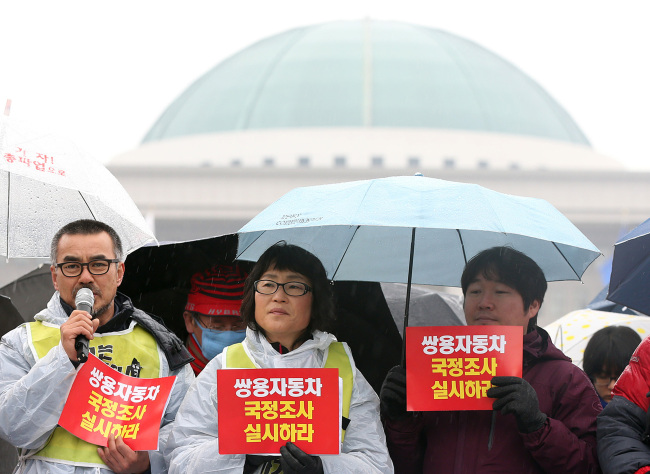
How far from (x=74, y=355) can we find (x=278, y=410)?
2.10 feet

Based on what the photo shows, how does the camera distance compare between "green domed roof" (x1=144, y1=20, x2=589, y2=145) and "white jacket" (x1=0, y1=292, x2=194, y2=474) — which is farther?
"green domed roof" (x1=144, y1=20, x2=589, y2=145)

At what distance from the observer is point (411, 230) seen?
388 centimetres

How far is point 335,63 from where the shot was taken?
5178cm

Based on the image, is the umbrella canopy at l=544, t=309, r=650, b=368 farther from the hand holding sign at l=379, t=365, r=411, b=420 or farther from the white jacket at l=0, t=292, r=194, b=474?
the white jacket at l=0, t=292, r=194, b=474

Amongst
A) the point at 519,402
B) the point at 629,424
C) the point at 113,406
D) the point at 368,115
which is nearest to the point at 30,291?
the point at 113,406

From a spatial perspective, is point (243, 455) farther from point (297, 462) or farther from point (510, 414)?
point (510, 414)

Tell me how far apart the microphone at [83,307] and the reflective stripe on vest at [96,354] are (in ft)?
0.54

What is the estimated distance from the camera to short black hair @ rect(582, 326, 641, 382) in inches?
174

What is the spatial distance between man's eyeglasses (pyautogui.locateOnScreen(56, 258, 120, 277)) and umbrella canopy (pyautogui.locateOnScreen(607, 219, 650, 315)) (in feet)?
5.94

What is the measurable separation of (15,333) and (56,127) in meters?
0.97

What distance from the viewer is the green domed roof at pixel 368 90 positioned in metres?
49.5

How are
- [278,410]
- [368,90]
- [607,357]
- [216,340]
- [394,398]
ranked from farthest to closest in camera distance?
[368,90] → [607,357] → [216,340] → [394,398] → [278,410]

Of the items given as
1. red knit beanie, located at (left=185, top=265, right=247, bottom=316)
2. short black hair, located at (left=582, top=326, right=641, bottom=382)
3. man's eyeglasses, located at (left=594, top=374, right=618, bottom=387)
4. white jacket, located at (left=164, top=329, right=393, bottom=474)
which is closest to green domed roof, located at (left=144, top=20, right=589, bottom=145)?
short black hair, located at (left=582, top=326, right=641, bottom=382)

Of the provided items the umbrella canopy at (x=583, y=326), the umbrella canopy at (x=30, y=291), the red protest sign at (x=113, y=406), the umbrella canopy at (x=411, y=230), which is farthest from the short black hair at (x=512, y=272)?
the umbrella canopy at (x=30, y=291)
